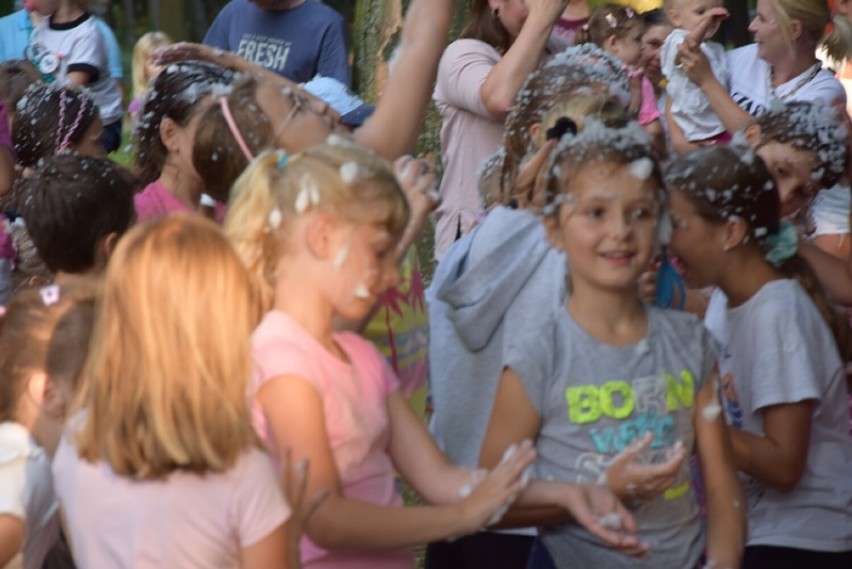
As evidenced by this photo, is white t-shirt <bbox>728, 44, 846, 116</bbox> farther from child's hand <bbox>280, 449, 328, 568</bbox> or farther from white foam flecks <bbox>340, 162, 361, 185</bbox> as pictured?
child's hand <bbox>280, 449, 328, 568</bbox>

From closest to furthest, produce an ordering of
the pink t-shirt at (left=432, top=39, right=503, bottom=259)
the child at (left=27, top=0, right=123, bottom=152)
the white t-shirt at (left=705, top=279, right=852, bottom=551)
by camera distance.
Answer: the white t-shirt at (left=705, top=279, right=852, bottom=551)
the pink t-shirt at (left=432, top=39, right=503, bottom=259)
the child at (left=27, top=0, right=123, bottom=152)

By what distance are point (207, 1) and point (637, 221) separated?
43.0 feet

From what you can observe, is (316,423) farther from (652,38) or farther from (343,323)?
(652,38)

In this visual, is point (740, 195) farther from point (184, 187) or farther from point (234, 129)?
point (184, 187)

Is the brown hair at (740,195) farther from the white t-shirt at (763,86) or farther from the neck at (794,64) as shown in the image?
the neck at (794,64)

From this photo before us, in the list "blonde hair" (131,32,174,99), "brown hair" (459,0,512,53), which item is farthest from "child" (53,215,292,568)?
"blonde hair" (131,32,174,99)

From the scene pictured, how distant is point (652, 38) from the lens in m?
7.71

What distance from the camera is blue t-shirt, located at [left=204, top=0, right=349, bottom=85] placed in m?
6.28

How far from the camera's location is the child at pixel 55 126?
5.42m

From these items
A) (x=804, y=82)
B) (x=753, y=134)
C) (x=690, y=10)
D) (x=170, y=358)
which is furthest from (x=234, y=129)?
(x=690, y=10)

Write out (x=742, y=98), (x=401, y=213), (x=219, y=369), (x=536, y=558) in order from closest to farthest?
(x=219, y=369)
(x=401, y=213)
(x=536, y=558)
(x=742, y=98)

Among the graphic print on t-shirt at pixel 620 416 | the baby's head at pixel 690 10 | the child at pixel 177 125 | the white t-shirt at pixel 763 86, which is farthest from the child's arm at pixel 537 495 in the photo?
the baby's head at pixel 690 10

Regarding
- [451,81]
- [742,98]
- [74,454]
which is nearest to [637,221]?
[74,454]

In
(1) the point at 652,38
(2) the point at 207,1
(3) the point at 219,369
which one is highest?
(3) the point at 219,369
